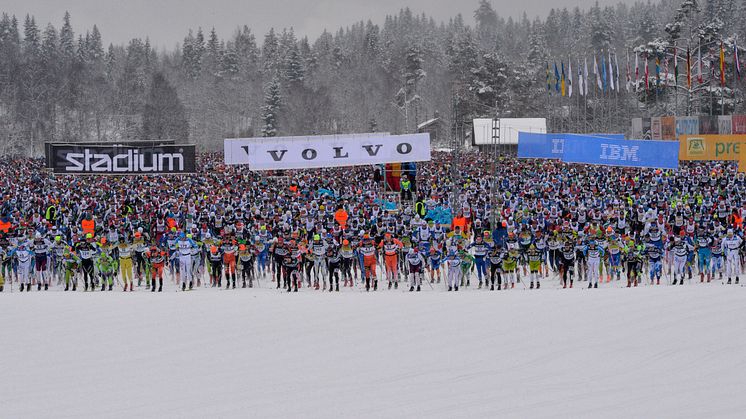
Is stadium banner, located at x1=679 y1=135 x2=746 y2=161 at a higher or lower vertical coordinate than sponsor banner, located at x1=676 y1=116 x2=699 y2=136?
lower

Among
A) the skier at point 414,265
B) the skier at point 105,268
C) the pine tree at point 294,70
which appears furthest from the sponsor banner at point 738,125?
the pine tree at point 294,70

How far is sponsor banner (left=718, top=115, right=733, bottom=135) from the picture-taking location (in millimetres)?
47250

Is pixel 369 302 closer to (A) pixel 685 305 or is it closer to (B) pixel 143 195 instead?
(A) pixel 685 305

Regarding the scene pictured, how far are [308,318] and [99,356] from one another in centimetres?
466

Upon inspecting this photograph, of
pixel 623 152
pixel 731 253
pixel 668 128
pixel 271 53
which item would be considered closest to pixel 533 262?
pixel 731 253

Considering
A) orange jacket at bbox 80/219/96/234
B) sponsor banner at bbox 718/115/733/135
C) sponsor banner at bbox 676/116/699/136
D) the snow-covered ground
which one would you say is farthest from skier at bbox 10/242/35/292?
sponsor banner at bbox 718/115/733/135

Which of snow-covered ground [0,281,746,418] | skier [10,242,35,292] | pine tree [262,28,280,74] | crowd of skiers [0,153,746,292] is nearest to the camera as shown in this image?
snow-covered ground [0,281,746,418]

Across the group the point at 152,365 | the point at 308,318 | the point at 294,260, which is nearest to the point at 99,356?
the point at 152,365

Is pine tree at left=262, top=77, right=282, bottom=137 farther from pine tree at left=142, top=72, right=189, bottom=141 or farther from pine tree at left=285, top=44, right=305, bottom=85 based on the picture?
pine tree at left=285, top=44, right=305, bottom=85

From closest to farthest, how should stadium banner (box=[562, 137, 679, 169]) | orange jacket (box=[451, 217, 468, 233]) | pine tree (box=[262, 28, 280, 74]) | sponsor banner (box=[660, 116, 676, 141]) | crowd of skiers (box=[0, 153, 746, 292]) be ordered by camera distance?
crowd of skiers (box=[0, 153, 746, 292]), orange jacket (box=[451, 217, 468, 233]), stadium banner (box=[562, 137, 679, 169]), sponsor banner (box=[660, 116, 676, 141]), pine tree (box=[262, 28, 280, 74])

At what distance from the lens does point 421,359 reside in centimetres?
1423

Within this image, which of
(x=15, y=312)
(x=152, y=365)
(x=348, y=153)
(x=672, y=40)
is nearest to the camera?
(x=152, y=365)

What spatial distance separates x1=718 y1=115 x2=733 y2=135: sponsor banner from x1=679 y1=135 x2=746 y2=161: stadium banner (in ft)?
26.8

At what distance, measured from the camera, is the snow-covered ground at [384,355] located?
11641mm
